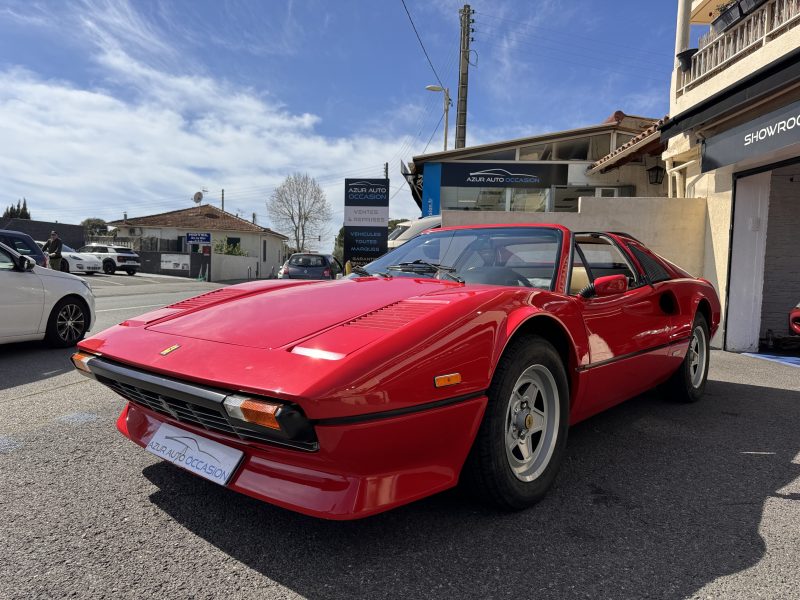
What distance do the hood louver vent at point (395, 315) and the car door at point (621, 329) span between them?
996 mm

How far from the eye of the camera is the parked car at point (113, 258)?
25.2 meters

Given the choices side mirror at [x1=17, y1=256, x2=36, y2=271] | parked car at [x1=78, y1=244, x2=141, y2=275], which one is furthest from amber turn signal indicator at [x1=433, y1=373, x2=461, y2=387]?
parked car at [x1=78, y1=244, x2=141, y2=275]

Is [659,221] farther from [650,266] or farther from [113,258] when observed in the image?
[113,258]

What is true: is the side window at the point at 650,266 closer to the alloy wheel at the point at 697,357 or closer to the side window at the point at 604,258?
the side window at the point at 604,258

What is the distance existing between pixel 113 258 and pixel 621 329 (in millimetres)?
27187

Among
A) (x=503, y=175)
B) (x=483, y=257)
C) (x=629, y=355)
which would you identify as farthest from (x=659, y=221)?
(x=503, y=175)

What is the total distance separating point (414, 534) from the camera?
2.00m

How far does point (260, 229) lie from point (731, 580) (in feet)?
139

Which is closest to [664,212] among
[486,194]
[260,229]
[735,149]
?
[735,149]

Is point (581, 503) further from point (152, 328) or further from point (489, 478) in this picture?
point (152, 328)

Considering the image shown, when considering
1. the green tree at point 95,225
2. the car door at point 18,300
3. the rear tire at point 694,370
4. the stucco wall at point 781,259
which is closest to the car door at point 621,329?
the rear tire at point 694,370

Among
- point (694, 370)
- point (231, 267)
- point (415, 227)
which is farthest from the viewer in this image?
point (231, 267)

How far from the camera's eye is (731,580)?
5.79ft

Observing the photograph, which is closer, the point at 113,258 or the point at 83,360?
the point at 83,360
